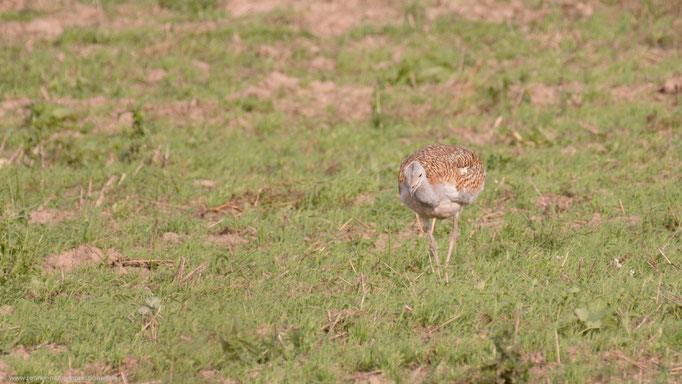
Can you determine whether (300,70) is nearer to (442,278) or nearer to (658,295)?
(442,278)

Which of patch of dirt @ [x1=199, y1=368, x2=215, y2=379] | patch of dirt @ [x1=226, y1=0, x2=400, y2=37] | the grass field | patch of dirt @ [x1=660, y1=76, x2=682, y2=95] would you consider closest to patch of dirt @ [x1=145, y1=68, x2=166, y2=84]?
the grass field

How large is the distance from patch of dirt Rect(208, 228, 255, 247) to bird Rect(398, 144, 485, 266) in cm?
169

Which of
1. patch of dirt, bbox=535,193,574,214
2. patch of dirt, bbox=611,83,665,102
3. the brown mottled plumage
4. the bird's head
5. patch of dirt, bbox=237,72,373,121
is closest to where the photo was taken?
the bird's head

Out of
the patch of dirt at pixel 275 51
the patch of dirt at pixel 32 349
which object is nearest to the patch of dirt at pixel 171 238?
the patch of dirt at pixel 32 349

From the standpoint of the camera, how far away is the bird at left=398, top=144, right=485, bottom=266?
6.32 meters

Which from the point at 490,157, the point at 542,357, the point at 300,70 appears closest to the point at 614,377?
the point at 542,357

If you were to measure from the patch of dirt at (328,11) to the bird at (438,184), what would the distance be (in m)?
6.71

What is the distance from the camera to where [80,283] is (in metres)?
6.25

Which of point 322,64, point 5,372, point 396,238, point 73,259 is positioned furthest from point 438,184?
point 322,64

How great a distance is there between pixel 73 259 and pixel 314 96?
5.41 m

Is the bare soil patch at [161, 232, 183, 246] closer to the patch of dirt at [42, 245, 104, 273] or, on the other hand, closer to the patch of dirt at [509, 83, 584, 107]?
the patch of dirt at [42, 245, 104, 273]

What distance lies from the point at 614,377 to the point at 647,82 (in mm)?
7235

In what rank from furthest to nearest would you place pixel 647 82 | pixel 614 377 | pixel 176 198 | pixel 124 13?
pixel 124 13 < pixel 647 82 < pixel 176 198 < pixel 614 377

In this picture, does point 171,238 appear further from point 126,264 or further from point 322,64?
point 322,64
